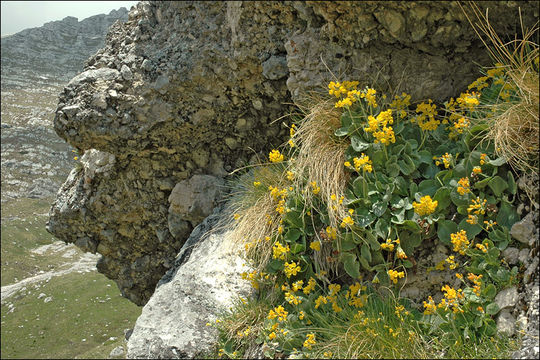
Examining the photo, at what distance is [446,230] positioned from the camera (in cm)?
396

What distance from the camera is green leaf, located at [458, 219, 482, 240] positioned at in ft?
12.4

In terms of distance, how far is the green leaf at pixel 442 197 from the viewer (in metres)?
4.01

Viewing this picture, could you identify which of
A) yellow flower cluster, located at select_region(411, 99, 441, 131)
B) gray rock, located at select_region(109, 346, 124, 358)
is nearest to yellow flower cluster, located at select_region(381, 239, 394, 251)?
yellow flower cluster, located at select_region(411, 99, 441, 131)

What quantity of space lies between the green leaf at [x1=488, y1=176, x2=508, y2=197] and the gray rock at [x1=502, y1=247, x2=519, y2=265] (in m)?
0.46

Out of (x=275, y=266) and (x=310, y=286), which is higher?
(x=275, y=266)

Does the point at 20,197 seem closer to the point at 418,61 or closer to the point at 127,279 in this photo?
the point at 127,279

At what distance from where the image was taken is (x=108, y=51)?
730 cm

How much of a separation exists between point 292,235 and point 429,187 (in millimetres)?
1390

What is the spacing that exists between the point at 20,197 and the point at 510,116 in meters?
88.8

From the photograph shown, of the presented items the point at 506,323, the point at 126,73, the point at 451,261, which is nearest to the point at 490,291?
the point at 506,323

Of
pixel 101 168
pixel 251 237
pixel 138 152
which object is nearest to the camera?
pixel 251 237

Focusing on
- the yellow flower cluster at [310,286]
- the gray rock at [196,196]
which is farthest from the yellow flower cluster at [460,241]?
the gray rock at [196,196]

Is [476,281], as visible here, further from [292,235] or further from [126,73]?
[126,73]

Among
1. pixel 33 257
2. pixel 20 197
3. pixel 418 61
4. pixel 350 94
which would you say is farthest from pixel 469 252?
pixel 20 197
